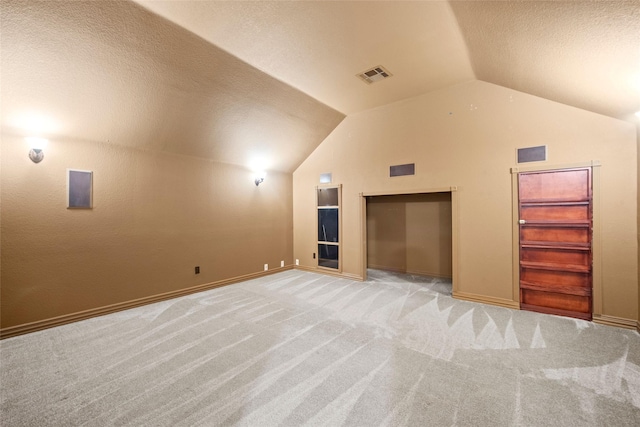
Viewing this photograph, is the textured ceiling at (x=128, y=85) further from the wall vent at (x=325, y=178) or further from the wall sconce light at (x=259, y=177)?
the wall vent at (x=325, y=178)

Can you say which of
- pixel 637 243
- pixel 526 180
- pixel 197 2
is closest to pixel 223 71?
pixel 197 2

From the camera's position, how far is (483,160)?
4.02 m

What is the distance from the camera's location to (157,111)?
360 cm

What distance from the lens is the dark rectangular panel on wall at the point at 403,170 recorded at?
15.6 ft

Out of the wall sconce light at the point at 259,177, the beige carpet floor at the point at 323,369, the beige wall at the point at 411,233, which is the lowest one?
the beige carpet floor at the point at 323,369

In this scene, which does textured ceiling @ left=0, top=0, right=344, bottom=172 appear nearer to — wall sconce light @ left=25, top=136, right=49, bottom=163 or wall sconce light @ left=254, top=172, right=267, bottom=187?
wall sconce light @ left=25, top=136, right=49, bottom=163

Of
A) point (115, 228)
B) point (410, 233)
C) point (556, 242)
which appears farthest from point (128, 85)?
point (556, 242)

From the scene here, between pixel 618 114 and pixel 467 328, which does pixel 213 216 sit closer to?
pixel 467 328

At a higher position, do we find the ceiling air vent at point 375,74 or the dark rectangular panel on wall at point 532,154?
the ceiling air vent at point 375,74

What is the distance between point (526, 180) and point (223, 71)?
4433 mm

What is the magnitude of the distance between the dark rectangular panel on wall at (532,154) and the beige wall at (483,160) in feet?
0.23

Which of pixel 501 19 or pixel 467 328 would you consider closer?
pixel 501 19

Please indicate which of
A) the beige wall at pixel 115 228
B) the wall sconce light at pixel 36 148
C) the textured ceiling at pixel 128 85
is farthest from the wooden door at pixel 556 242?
the wall sconce light at pixel 36 148

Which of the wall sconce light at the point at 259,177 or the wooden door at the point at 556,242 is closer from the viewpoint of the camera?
the wooden door at the point at 556,242
